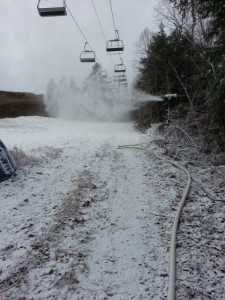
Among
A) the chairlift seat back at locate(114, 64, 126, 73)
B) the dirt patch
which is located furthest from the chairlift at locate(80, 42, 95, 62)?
the dirt patch

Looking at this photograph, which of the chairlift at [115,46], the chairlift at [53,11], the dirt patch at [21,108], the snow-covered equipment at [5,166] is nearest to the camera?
the snow-covered equipment at [5,166]

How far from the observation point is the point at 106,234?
14.0ft

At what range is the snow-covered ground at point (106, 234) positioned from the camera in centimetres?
316

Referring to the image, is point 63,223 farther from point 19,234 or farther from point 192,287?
point 192,287

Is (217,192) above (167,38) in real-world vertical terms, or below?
below

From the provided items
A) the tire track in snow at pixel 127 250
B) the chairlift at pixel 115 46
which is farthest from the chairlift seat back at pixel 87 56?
the tire track in snow at pixel 127 250

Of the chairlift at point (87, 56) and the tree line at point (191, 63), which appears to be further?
the chairlift at point (87, 56)

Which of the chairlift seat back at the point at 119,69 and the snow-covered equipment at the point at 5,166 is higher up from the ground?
the chairlift seat back at the point at 119,69

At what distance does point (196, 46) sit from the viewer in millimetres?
13859

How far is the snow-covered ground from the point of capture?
3.16m

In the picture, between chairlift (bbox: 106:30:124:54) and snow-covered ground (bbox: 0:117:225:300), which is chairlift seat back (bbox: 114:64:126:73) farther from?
snow-covered ground (bbox: 0:117:225:300)

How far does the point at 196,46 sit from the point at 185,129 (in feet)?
14.5

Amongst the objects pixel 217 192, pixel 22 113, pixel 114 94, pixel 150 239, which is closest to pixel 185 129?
pixel 217 192

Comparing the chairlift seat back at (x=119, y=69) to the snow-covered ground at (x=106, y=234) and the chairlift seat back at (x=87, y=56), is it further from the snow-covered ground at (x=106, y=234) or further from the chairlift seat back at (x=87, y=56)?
the snow-covered ground at (x=106, y=234)
